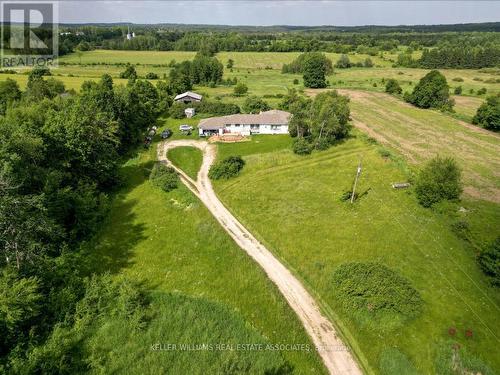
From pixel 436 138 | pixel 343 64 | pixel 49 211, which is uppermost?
pixel 343 64

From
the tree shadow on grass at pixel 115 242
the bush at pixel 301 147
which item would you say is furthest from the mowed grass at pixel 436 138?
the tree shadow on grass at pixel 115 242

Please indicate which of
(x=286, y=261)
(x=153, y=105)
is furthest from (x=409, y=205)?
(x=153, y=105)

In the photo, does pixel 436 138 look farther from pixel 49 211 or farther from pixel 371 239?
pixel 49 211

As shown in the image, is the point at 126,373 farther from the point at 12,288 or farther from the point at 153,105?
the point at 153,105

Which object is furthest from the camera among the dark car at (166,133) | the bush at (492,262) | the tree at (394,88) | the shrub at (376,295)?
the tree at (394,88)

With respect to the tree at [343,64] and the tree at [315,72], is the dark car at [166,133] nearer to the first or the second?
the tree at [315,72]

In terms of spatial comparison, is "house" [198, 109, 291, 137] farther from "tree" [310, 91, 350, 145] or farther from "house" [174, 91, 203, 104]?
"house" [174, 91, 203, 104]

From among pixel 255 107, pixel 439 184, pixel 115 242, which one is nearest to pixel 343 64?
pixel 255 107
